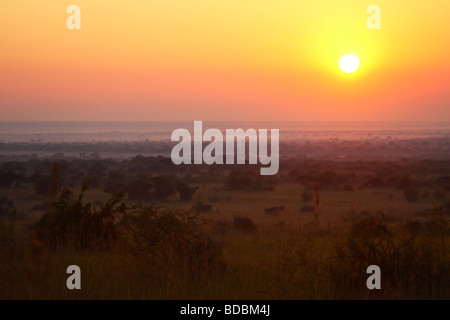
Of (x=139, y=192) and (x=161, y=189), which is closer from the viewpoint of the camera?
(x=139, y=192)

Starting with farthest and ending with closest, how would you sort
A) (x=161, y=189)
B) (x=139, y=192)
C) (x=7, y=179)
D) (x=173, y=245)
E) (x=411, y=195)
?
(x=7, y=179) → (x=161, y=189) → (x=411, y=195) → (x=139, y=192) → (x=173, y=245)

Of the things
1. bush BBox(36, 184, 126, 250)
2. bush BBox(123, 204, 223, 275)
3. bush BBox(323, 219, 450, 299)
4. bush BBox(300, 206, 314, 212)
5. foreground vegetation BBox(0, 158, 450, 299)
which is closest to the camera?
foreground vegetation BBox(0, 158, 450, 299)

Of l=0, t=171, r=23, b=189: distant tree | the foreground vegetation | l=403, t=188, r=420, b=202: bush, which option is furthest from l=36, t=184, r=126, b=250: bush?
l=0, t=171, r=23, b=189: distant tree

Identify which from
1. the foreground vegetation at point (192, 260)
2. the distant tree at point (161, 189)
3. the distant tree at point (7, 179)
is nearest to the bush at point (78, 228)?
the foreground vegetation at point (192, 260)

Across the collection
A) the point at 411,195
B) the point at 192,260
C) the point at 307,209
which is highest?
the point at 411,195

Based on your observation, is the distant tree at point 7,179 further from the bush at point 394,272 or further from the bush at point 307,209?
the bush at point 394,272

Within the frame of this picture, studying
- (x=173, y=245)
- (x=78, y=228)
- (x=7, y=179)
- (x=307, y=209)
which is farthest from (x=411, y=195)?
(x=173, y=245)

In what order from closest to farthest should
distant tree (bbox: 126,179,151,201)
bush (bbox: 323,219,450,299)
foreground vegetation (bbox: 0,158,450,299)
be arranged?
foreground vegetation (bbox: 0,158,450,299)
bush (bbox: 323,219,450,299)
distant tree (bbox: 126,179,151,201)

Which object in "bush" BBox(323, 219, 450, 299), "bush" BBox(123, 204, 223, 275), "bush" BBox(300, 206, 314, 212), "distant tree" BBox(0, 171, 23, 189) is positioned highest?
"distant tree" BBox(0, 171, 23, 189)

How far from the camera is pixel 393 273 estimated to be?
22.6ft

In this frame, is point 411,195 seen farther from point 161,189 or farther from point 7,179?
point 7,179

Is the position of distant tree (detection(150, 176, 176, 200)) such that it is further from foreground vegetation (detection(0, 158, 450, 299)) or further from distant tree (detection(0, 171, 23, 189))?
foreground vegetation (detection(0, 158, 450, 299))

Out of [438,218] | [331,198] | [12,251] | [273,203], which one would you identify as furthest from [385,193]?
[12,251]
